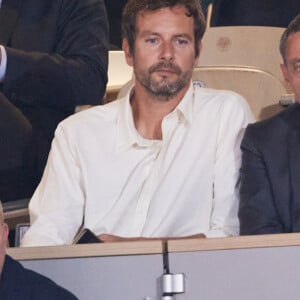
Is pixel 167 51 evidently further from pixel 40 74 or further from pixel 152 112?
pixel 40 74

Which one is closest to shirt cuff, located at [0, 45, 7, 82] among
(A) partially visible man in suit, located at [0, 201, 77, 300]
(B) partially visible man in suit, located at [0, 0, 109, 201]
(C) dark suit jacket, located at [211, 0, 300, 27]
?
(B) partially visible man in suit, located at [0, 0, 109, 201]

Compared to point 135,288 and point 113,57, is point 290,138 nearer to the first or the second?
point 135,288

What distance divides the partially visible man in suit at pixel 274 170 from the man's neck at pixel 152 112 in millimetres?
263

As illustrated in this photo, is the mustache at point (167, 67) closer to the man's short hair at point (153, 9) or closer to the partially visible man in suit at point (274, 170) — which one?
the man's short hair at point (153, 9)

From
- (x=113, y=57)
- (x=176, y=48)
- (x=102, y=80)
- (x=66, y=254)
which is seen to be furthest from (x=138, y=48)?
(x=113, y=57)

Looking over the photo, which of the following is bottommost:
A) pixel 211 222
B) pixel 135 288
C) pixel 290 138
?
pixel 135 288

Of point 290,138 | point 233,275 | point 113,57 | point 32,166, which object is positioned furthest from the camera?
point 113,57

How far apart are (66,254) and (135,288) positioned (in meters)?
0.18

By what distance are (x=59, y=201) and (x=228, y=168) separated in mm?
492

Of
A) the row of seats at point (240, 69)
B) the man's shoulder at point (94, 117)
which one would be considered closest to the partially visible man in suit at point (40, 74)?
the row of seats at point (240, 69)

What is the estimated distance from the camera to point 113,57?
178 inches

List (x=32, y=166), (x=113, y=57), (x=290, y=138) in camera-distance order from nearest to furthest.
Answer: (x=290, y=138), (x=32, y=166), (x=113, y=57)

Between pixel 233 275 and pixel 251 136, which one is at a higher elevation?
pixel 251 136

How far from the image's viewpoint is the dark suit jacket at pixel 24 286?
97.9 inches
